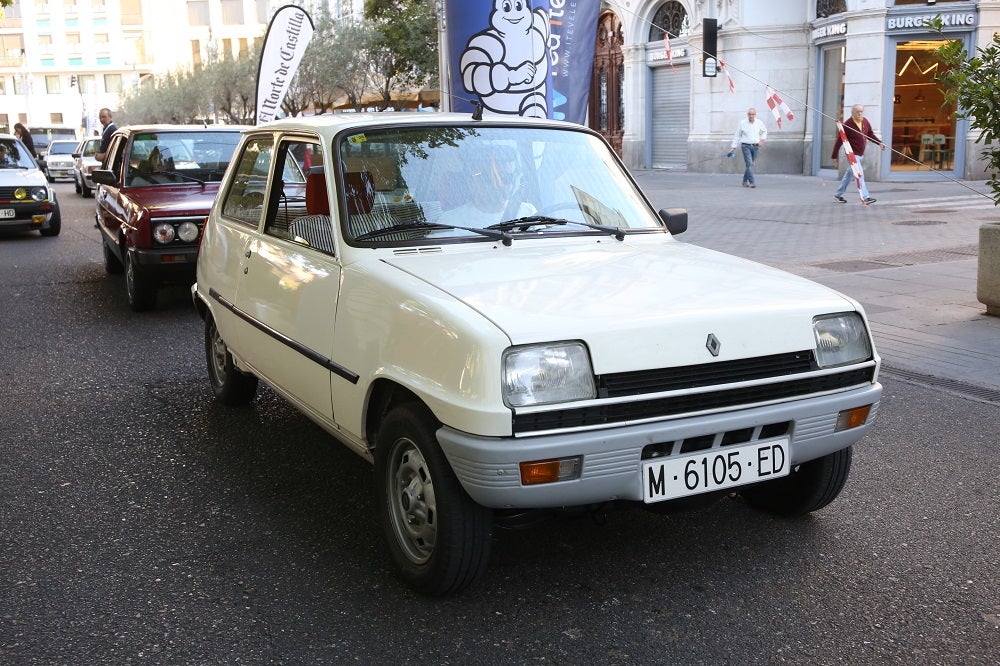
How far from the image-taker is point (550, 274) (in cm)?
363

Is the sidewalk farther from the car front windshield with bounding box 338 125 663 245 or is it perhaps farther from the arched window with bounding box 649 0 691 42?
the arched window with bounding box 649 0 691 42

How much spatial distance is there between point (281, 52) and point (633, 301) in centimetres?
1328

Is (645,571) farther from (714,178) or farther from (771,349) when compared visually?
(714,178)

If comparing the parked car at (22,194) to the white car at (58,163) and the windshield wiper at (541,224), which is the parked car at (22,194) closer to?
the windshield wiper at (541,224)

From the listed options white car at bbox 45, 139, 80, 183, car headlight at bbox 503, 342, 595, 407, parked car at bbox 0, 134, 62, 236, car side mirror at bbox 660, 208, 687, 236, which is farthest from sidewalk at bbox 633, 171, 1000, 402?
white car at bbox 45, 139, 80, 183

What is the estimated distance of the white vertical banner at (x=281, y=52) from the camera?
15.2m

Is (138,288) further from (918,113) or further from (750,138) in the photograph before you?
(918,113)

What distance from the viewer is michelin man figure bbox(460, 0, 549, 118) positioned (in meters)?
9.80

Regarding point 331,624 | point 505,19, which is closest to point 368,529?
point 331,624

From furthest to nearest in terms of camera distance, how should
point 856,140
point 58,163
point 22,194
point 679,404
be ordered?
point 58,163 → point 856,140 → point 22,194 → point 679,404

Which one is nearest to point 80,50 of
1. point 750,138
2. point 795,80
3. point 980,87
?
point 795,80

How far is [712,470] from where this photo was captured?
10.7 feet

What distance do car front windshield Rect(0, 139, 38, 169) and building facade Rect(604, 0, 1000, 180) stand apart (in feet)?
39.2

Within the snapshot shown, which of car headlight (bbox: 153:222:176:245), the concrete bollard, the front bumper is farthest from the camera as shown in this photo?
car headlight (bbox: 153:222:176:245)
